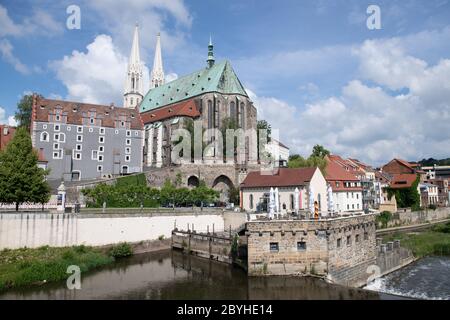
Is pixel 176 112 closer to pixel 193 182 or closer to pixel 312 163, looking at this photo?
pixel 193 182

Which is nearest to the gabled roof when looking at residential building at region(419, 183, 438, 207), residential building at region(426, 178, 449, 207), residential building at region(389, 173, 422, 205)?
residential building at region(389, 173, 422, 205)

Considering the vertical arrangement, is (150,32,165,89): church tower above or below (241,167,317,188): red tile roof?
above

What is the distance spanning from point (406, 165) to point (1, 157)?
286 feet

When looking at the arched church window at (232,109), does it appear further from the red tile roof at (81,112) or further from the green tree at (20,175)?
the green tree at (20,175)

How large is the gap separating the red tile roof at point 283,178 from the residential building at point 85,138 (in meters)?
23.7

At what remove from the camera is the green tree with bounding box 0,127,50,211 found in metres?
35.2

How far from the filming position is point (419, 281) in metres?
29.7

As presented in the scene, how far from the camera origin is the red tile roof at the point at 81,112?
62.2m

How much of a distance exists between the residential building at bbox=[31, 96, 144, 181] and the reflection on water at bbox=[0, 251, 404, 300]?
1367 inches

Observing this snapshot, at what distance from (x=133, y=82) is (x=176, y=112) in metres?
48.5

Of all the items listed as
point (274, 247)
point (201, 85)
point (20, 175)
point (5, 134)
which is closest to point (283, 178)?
point (274, 247)

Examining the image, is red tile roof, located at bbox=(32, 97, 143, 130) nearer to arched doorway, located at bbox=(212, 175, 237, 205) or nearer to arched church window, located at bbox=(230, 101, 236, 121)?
arched doorway, located at bbox=(212, 175, 237, 205)
